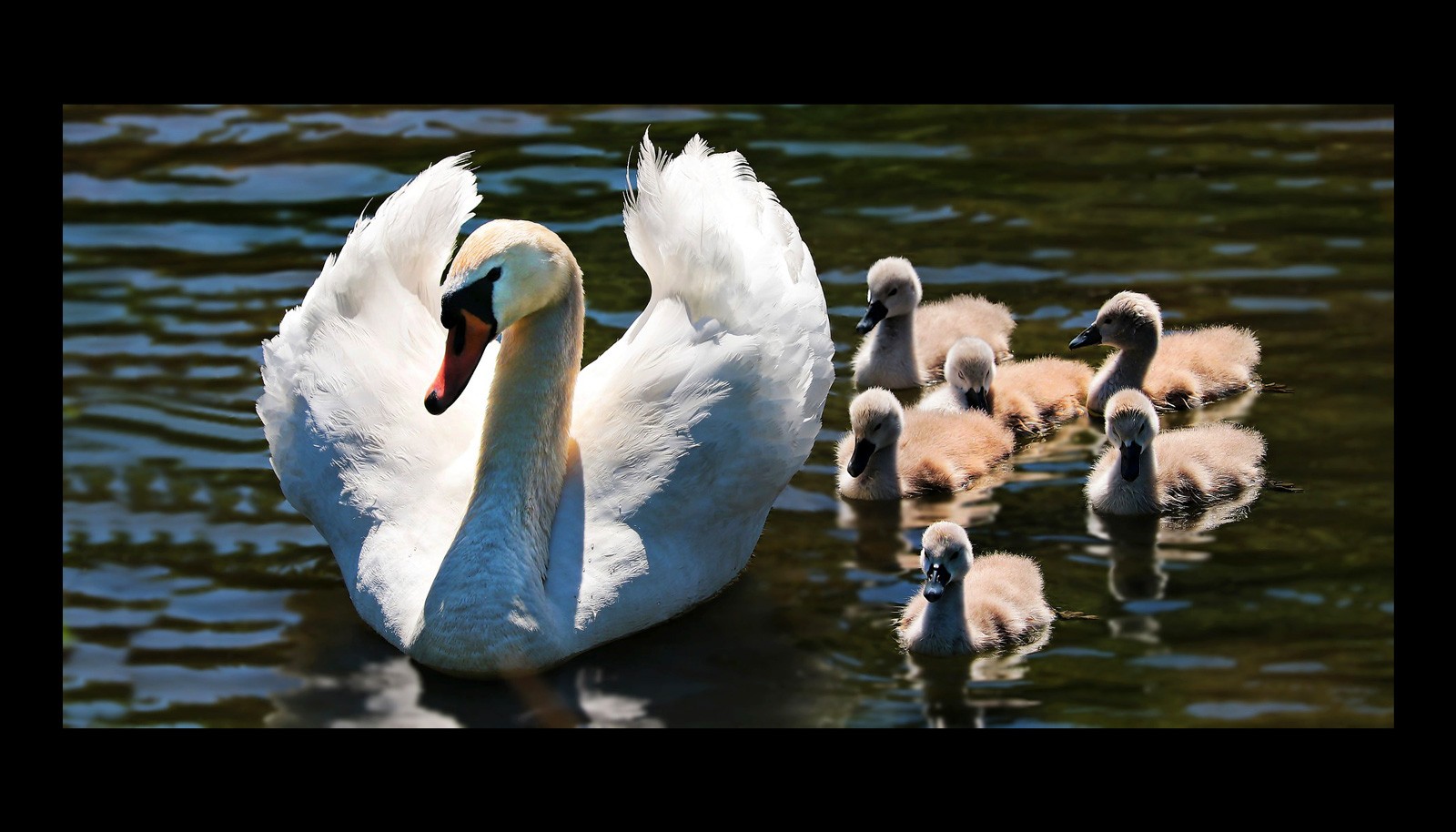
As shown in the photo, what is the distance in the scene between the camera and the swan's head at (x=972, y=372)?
29.3 feet

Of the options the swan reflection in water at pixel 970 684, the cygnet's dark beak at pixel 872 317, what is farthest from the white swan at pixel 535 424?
the cygnet's dark beak at pixel 872 317

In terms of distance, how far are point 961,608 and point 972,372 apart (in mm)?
2063

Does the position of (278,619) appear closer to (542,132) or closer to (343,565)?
(343,565)

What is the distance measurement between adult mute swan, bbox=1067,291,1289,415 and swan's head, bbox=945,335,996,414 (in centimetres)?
64

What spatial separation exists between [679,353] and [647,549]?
0.83m

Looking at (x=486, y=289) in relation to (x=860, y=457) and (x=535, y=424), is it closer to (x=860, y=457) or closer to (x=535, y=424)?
(x=535, y=424)

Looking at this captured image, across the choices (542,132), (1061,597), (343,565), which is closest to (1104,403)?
(1061,597)

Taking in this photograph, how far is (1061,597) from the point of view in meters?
7.50

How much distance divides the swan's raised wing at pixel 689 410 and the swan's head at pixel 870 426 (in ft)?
1.71

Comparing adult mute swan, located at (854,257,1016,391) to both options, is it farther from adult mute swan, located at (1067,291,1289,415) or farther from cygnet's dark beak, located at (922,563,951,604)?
cygnet's dark beak, located at (922,563,951,604)

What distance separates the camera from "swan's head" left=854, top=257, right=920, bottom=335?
959cm

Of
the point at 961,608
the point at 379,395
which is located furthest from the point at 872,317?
the point at 379,395

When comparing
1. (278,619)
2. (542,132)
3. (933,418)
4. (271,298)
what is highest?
(542,132)

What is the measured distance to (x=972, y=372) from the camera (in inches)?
352
